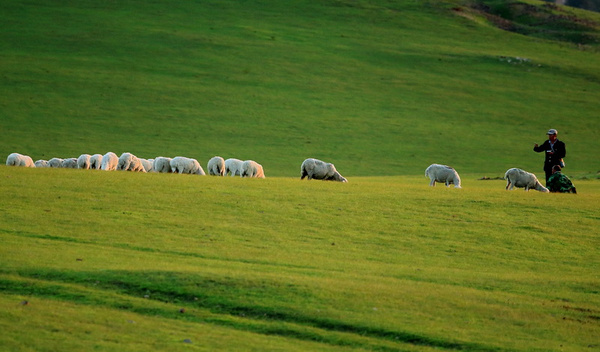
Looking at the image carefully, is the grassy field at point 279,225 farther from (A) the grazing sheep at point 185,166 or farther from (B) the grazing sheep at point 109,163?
(A) the grazing sheep at point 185,166

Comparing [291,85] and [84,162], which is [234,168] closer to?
[84,162]

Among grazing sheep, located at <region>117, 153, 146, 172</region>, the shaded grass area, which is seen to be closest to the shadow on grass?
grazing sheep, located at <region>117, 153, 146, 172</region>

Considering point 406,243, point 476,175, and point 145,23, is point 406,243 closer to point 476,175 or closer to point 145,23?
point 476,175

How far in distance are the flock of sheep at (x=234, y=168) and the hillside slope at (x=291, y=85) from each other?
10678 millimetres

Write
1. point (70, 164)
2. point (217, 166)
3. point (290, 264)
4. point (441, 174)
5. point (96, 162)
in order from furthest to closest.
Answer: point (70, 164)
point (217, 166)
point (96, 162)
point (441, 174)
point (290, 264)

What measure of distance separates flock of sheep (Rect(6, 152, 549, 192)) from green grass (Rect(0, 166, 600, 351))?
125 inches

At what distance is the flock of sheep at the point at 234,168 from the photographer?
25312 millimetres

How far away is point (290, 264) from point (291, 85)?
133 feet

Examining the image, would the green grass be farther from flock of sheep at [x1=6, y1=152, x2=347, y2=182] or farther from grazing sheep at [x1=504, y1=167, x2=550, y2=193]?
grazing sheep at [x1=504, y1=167, x2=550, y2=193]

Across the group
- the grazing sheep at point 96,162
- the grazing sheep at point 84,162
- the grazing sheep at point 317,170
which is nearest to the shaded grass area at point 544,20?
the grazing sheep at point 317,170

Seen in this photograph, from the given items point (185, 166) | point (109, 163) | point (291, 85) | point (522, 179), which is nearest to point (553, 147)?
point (522, 179)

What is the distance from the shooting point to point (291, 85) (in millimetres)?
54344

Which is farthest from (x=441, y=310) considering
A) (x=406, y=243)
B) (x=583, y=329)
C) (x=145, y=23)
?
(x=145, y=23)

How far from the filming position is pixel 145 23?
207 ft
